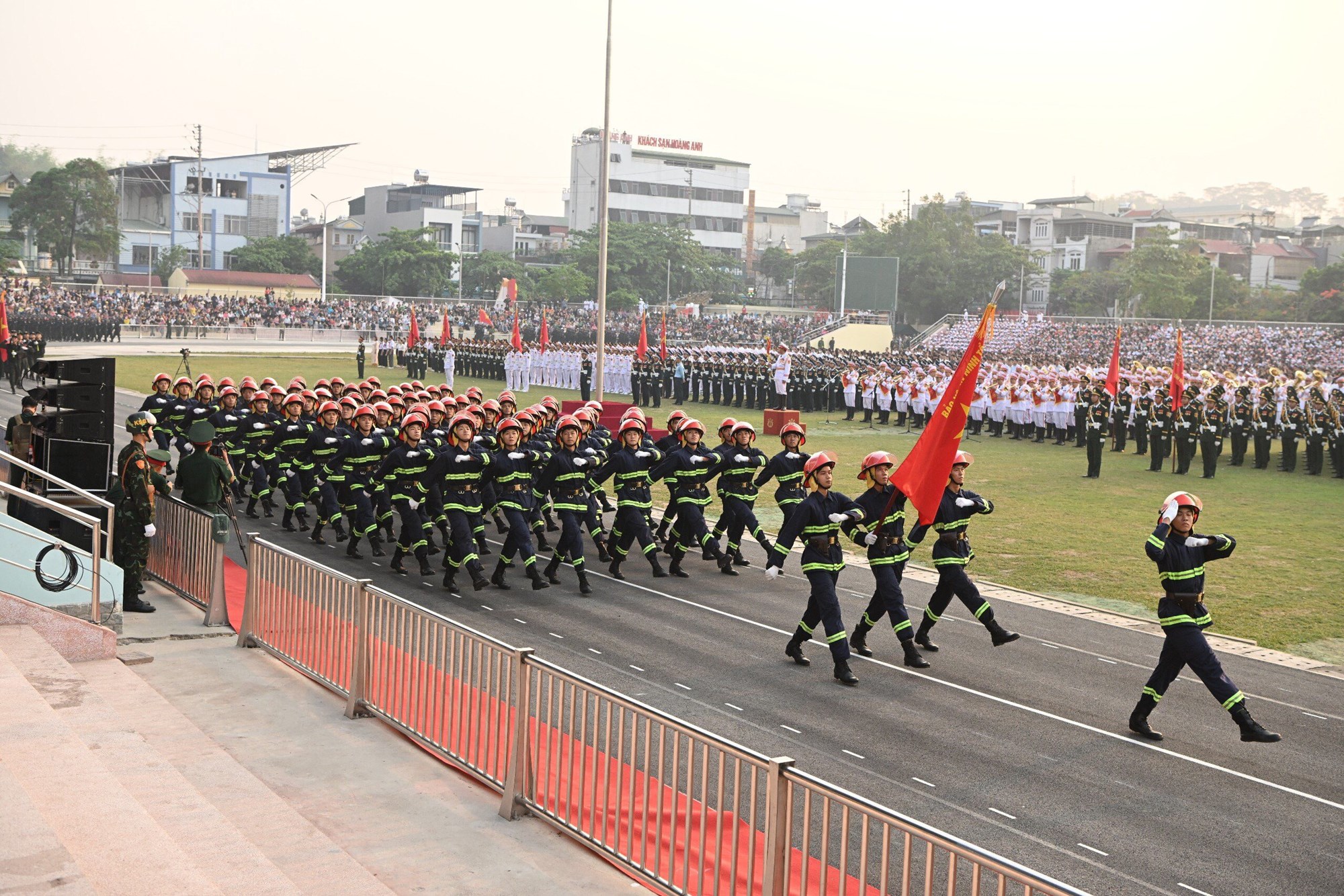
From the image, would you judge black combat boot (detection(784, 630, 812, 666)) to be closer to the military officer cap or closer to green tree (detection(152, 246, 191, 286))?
the military officer cap

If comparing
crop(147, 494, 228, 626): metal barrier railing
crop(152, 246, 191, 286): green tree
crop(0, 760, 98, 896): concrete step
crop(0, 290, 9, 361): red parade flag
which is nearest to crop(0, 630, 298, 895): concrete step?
crop(0, 760, 98, 896): concrete step

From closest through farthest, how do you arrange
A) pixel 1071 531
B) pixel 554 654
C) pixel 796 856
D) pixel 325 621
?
pixel 796 856, pixel 325 621, pixel 554 654, pixel 1071 531

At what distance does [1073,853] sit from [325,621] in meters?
5.42

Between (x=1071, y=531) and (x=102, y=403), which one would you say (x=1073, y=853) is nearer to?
(x=102, y=403)

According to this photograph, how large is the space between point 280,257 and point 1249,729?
91.2 meters

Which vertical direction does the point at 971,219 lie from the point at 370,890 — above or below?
above

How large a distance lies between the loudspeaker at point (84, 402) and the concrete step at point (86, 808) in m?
6.13

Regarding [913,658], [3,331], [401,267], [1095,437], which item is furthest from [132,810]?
[401,267]

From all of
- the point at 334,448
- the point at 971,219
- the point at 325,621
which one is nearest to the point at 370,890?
the point at 325,621

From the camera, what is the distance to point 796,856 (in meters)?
7.18

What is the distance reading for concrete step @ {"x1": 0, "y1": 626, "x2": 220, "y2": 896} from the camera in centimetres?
581

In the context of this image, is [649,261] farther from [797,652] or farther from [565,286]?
[797,652]

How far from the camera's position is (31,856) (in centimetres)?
562

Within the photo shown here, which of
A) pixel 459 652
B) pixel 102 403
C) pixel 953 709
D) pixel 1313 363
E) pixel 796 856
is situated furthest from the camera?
pixel 1313 363
